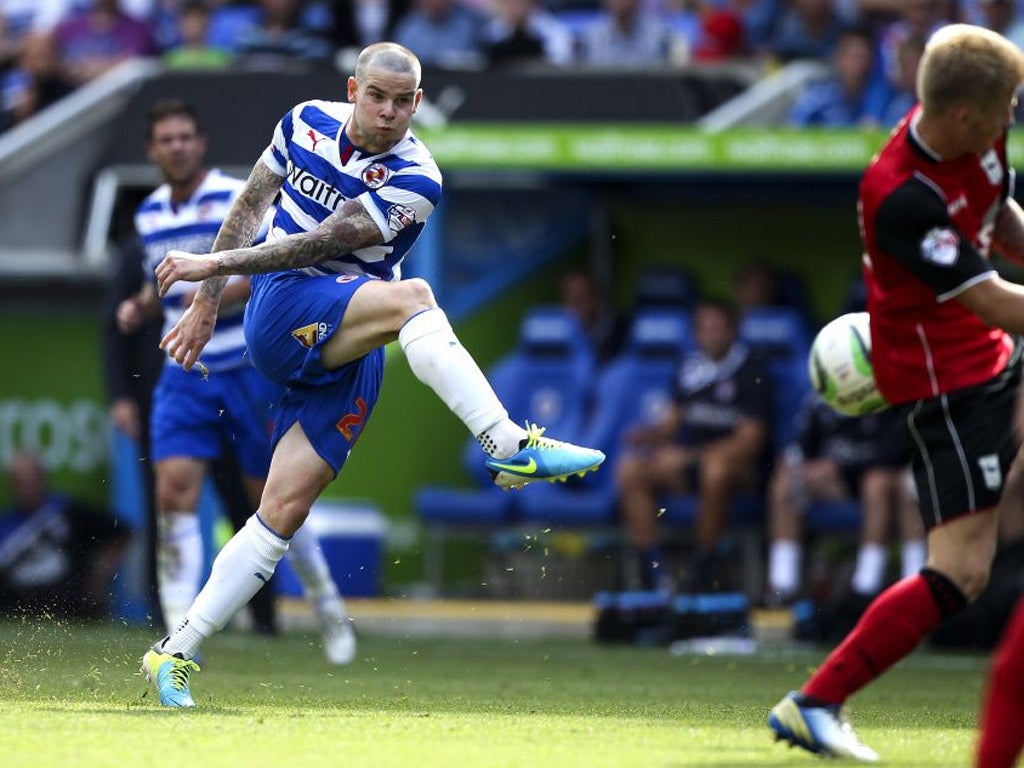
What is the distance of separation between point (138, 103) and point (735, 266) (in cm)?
423

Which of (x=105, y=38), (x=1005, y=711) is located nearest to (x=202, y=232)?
(x=1005, y=711)

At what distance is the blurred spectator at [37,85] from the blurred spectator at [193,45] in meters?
0.80

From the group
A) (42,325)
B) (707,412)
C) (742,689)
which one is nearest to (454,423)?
(707,412)

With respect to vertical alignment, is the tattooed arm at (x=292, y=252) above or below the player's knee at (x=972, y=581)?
above

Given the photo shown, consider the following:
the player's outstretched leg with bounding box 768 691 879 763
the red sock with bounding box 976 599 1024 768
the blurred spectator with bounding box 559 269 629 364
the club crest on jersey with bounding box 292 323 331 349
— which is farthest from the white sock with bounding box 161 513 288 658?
the blurred spectator with bounding box 559 269 629 364

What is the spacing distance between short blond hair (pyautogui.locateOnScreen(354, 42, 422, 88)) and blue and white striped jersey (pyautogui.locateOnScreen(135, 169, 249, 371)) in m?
2.59

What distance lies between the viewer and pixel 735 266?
48.7 ft

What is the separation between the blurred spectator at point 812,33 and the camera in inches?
582

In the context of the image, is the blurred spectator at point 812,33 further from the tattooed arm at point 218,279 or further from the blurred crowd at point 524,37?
the tattooed arm at point 218,279

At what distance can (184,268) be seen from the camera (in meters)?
7.01

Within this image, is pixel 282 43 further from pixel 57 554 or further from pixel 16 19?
pixel 16 19

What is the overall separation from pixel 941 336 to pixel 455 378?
1.71m

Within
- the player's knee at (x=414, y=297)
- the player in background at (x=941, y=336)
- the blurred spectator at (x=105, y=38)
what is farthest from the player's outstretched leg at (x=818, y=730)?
the blurred spectator at (x=105, y=38)

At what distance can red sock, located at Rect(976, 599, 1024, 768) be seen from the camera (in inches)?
184
